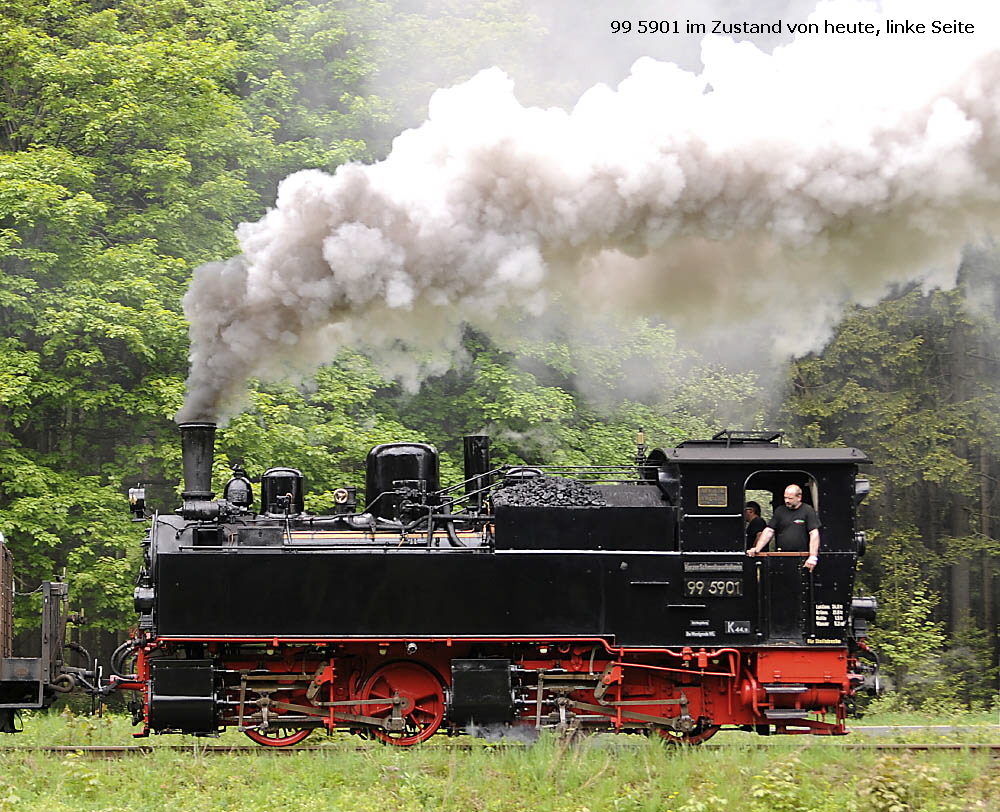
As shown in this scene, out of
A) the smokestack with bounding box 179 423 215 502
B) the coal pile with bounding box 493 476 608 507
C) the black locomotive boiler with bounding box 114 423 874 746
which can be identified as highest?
the smokestack with bounding box 179 423 215 502

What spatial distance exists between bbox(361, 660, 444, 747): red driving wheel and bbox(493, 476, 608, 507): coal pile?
1.67 metres

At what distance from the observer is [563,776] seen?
28.6ft

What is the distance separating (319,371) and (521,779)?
34.3ft

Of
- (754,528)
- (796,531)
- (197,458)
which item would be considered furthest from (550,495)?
(197,458)

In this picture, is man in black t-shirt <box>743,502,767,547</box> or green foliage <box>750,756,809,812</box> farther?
man in black t-shirt <box>743,502,767,547</box>

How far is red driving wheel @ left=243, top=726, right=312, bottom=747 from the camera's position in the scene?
10344 millimetres

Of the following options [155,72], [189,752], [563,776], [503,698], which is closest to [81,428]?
[155,72]

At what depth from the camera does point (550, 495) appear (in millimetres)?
10219

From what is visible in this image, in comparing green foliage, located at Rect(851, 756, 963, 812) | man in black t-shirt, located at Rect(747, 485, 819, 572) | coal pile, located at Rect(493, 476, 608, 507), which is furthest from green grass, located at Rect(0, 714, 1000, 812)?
coal pile, located at Rect(493, 476, 608, 507)

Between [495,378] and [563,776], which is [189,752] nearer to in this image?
[563,776]

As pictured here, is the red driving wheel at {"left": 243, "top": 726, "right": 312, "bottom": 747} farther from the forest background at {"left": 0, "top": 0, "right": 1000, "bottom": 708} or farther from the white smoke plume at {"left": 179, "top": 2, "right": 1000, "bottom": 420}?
the forest background at {"left": 0, "top": 0, "right": 1000, "bottom": 708}

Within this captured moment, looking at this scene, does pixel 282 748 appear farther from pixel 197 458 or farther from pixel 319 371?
pixel 319 371

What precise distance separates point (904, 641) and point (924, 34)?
9.35 metres

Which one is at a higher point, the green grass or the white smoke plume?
the white smoke plume
